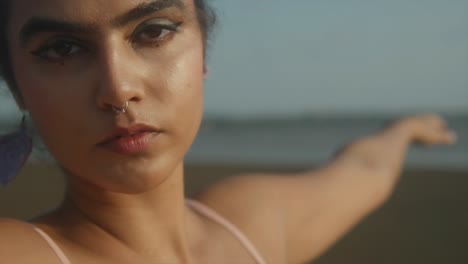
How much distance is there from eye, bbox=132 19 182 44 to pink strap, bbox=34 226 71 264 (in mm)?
430

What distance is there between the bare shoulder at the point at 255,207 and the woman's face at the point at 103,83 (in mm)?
520

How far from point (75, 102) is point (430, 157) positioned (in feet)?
27.7

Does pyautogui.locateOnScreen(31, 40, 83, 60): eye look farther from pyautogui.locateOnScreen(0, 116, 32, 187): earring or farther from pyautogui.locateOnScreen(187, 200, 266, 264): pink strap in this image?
pyautogui.locateOnScreen(187, 200, 266, 264): pink strap

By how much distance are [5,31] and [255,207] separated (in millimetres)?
874

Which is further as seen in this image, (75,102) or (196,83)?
(196,83)

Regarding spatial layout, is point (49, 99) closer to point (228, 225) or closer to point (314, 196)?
point (228, 225)

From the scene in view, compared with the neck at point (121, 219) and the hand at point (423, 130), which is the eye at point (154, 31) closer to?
the neck at point (121, 219)

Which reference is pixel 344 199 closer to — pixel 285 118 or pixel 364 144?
pixel 364 144

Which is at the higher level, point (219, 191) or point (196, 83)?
point (196, 83)

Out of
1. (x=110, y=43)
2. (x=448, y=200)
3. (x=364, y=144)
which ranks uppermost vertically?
(x=448, y=200)

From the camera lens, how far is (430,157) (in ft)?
29.5

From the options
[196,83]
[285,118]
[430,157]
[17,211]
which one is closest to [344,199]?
[196,83]

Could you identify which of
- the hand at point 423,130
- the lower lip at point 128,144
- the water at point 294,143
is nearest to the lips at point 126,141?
the lower lip at point 128,144

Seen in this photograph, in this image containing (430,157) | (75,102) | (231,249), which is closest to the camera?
(75,102)
